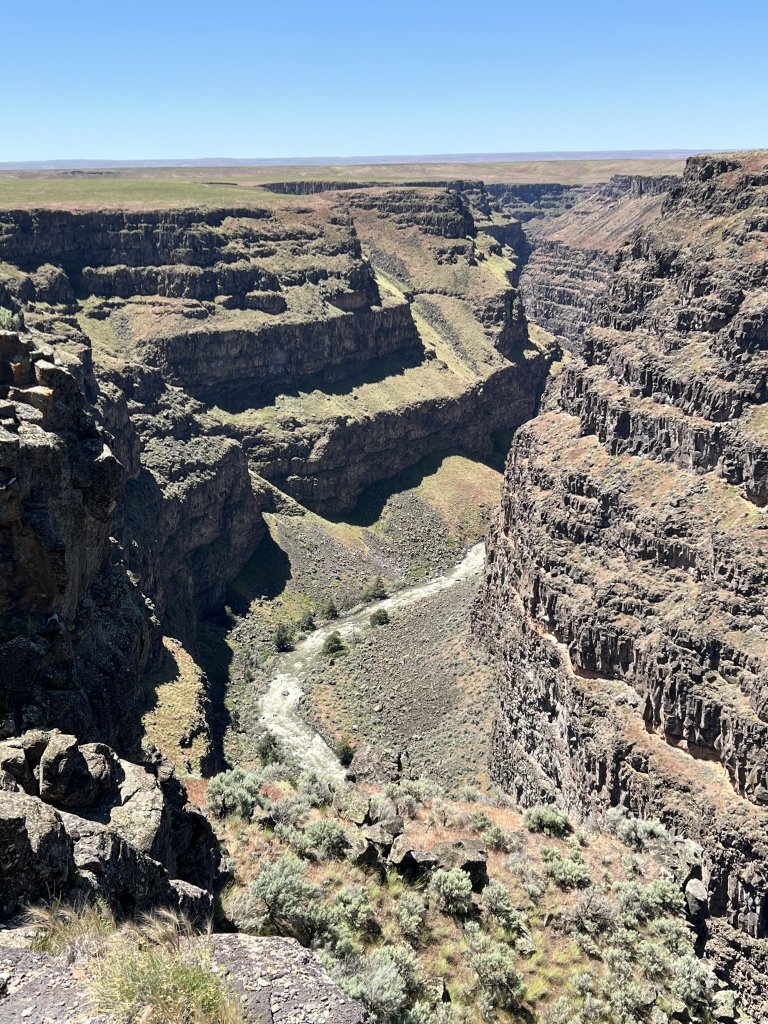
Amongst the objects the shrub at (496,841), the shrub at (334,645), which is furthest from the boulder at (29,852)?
the shrub at (334,645)

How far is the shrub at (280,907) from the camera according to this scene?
2541 cm

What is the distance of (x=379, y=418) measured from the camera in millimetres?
147750

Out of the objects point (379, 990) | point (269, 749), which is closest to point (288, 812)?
point (379, 990)

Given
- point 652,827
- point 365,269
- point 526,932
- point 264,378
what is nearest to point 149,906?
point 526,932

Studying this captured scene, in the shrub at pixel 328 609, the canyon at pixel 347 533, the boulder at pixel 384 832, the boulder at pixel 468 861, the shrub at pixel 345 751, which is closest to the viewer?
the boulder at pixel 468 861

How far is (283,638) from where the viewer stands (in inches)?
4109

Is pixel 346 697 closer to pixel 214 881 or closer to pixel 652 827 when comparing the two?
pixel 652 827

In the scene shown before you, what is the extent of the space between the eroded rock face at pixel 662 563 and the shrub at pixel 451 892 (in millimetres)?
18897

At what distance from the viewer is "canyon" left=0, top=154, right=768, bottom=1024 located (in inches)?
1389

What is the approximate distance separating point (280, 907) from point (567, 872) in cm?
1376

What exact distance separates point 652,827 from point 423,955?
1648cm

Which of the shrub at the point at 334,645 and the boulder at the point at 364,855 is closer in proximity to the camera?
the boulder at the point at 364,855

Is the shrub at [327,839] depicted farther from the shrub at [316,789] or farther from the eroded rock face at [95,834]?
the shrub at [316,789]

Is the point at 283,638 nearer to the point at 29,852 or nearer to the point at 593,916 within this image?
the point at 593,916
